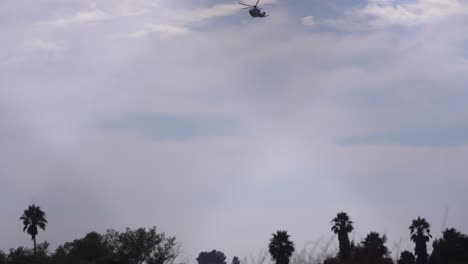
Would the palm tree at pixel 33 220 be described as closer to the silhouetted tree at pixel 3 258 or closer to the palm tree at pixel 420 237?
the silhouetted tree at pixel 3 258

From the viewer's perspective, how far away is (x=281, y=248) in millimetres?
107562

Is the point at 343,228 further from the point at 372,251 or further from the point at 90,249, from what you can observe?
the point at 90,249

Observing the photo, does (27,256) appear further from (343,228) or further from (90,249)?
(343,228)

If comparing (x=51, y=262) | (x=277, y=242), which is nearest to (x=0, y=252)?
(x=51, y=262)

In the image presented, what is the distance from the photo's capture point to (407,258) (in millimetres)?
129125

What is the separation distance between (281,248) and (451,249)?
33652mm

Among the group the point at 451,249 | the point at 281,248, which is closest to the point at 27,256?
the point at 281,248

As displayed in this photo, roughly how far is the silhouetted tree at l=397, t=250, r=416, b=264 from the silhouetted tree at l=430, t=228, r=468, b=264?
326 centimetres

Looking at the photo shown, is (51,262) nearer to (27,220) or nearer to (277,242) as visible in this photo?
(27,220)

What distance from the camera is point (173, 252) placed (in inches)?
5017

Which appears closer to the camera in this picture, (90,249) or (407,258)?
(90,249)

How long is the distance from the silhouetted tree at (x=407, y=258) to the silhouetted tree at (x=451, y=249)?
3260 millimetres

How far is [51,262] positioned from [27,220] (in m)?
17.0

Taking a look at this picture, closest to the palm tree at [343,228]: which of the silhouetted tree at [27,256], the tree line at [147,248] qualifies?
the tree line at [147,248]
